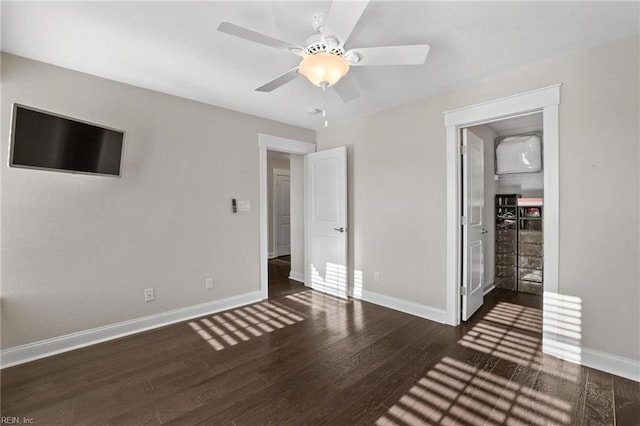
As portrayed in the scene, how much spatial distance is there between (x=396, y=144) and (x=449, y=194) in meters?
0.91

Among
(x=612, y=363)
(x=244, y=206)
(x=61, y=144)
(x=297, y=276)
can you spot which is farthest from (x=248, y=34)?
(x=297, y=276)

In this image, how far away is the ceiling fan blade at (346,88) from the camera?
208cm

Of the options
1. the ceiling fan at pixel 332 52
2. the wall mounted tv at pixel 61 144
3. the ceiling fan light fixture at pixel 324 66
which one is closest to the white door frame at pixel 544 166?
the ceiling fan at pixel 332 52

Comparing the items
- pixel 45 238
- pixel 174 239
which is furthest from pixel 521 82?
pixel 45 238

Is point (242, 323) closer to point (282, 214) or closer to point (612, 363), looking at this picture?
point (612, 363)

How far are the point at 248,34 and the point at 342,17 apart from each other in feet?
1.65

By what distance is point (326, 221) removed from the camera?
4250mm

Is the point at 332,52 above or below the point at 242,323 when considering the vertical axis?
above

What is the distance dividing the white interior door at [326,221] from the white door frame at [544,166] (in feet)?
4.56

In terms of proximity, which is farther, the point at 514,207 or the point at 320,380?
the point at 514,207

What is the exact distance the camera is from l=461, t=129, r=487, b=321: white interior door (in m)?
3.10

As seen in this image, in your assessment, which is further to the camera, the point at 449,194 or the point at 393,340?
the point at 449,194

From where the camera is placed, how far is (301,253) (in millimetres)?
4980

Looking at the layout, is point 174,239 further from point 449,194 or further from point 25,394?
point 449,194
